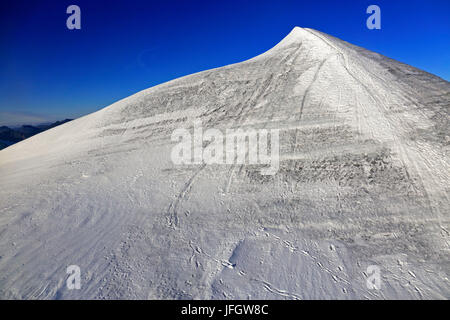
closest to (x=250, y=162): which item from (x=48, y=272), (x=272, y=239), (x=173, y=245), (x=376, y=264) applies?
(x=272, y=239)

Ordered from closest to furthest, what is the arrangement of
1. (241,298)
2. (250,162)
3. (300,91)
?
(241,298)
(250,162)
(300,91)

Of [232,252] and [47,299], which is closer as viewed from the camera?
[47,299]

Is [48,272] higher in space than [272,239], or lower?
lower

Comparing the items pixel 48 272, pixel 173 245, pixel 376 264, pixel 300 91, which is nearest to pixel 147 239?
pixel 173 245

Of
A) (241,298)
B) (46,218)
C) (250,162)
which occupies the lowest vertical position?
(241,298)

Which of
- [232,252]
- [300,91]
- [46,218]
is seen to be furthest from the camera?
[300,91]

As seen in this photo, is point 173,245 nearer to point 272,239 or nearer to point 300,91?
point 272,239
